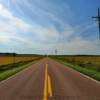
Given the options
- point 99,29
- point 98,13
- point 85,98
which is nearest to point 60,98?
point 85,98

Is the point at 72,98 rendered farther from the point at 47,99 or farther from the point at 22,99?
the point at 22,99

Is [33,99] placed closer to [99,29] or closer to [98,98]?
[98,98]

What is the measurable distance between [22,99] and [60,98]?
1555mm

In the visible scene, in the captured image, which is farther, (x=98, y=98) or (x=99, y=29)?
(x=99, y=29)

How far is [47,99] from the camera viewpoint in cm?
818

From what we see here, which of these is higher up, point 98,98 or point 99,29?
point 99,29

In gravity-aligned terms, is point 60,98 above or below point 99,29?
below

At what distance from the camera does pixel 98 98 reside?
831cm

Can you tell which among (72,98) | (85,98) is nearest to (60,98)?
(72,98)

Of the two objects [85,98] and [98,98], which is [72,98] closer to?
[85,98]

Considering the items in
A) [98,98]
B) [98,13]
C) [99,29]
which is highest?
[98,13]

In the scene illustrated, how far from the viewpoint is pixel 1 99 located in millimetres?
8266

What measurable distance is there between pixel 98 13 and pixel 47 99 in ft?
99.9

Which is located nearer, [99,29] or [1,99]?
[1,99]
